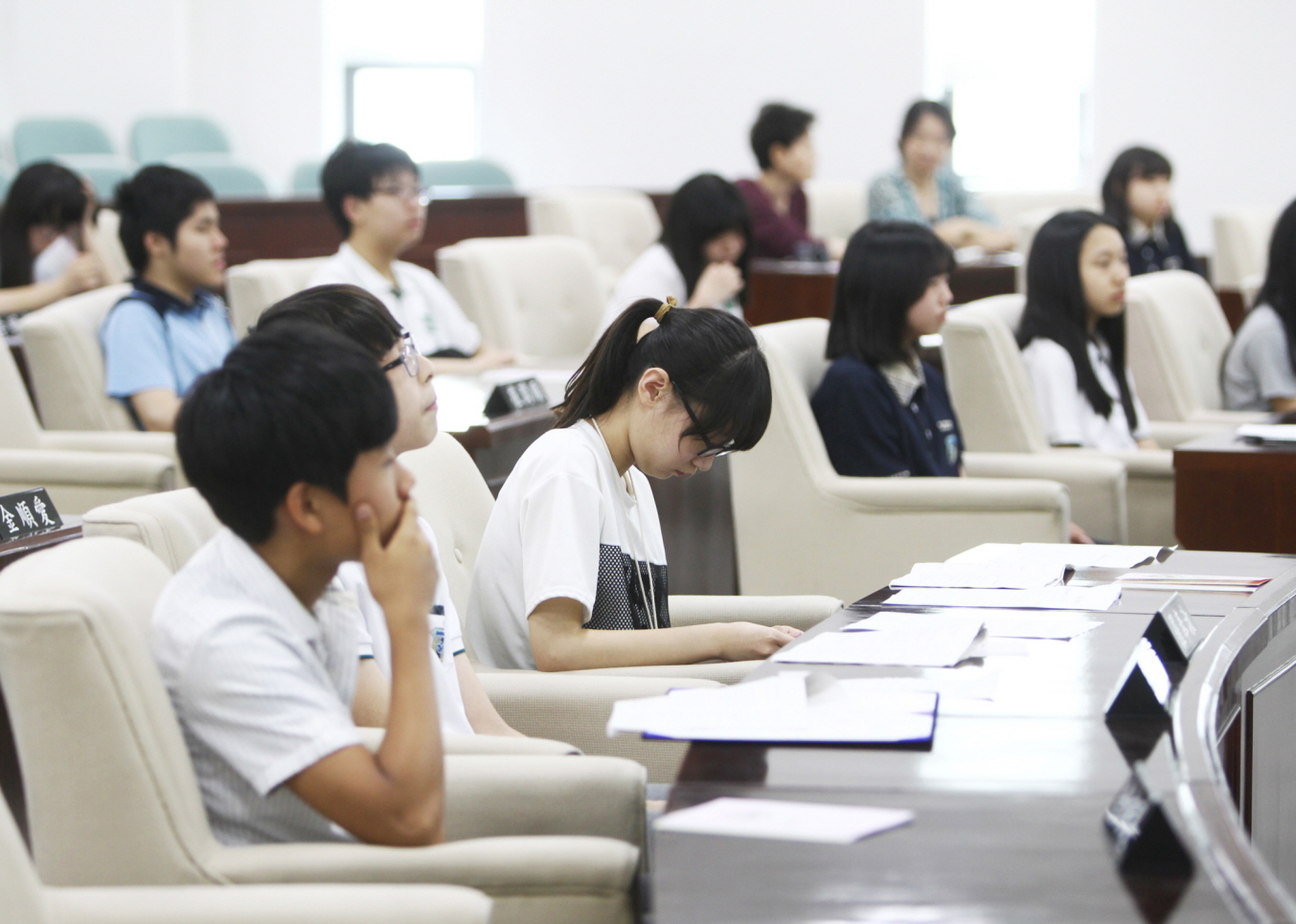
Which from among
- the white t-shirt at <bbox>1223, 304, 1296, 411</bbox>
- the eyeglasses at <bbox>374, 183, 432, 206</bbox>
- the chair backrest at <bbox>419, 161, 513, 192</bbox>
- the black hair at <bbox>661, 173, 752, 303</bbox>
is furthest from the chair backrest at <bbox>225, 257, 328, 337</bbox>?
the chair backrest at <bbox>419, 161, 513, 192</bbox>

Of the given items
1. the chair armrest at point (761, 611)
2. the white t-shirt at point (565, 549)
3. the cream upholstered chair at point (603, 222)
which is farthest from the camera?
the cream upholstered chair at point (603, 222)

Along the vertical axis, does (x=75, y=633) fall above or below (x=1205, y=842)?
above

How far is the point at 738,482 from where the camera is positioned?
301 cm

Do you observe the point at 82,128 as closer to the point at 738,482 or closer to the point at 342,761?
the point at 738,482

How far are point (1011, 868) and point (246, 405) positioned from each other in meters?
0.64

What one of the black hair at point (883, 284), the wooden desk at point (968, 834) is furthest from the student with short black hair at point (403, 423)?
the black hair at point (883, 284)

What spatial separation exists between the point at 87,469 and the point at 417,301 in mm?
1322

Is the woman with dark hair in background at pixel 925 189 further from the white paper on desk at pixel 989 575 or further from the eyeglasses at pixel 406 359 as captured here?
the eyeglasses at pixel 406 359

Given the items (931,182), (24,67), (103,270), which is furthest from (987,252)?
(24,67)

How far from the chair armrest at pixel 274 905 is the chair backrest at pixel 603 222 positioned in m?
5.35

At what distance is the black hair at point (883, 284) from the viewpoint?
2900 mm

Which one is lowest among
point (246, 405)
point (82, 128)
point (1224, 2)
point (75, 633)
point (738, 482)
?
point (738, 482)

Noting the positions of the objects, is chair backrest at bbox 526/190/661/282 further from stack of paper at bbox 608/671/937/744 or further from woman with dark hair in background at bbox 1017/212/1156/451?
stack of paper at bbox 608/671/937/744

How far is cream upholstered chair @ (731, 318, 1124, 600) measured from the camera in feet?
9.25
